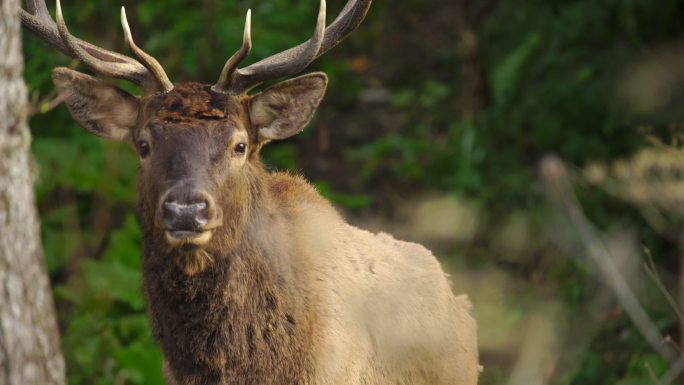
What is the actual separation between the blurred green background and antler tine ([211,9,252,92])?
56.7 inches

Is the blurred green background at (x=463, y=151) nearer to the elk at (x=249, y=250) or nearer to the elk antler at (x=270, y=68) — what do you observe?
the elk at (x=249, y=250)

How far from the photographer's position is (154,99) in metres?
5.86

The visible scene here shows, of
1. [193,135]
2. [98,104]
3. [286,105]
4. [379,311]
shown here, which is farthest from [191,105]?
[379,311]

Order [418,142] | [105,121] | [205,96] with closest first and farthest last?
[205,96] < [105,121] < [418,142]

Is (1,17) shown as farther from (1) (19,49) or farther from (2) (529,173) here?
(2) (529,173)

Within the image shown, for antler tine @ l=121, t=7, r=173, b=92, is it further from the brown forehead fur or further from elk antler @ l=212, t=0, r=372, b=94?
elk antler @ l=212, t=0, r=372, b=94

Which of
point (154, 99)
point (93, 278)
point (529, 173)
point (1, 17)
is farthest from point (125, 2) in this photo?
point (1, 17)

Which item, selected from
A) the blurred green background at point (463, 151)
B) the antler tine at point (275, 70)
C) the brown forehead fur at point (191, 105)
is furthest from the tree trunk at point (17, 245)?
the blurred green background at point (463, 151)

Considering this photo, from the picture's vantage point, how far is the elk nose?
528 centimetres

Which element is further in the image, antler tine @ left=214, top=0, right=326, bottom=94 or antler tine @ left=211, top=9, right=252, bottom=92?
antler tine @ left=214, top=0, right=326, bottom=94

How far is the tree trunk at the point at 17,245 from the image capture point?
170 inches

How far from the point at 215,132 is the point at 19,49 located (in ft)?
4.60

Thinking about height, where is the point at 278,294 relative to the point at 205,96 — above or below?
below

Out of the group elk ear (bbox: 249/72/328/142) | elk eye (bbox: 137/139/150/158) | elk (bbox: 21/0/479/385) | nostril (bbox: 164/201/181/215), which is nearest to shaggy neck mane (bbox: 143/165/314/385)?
elk (bbox: 21/0/479/385)
